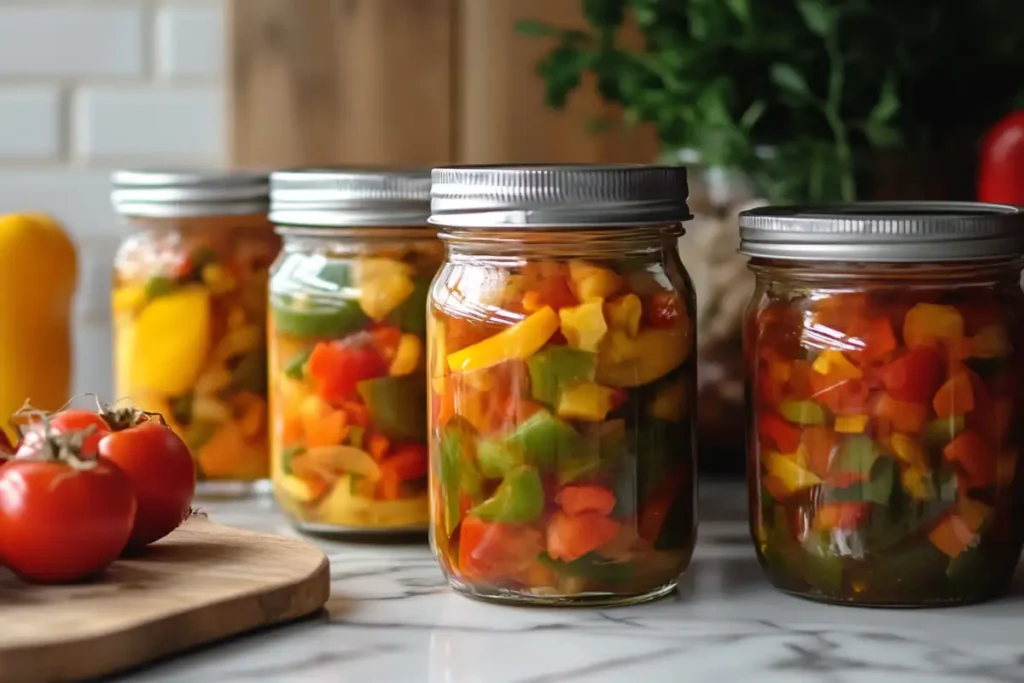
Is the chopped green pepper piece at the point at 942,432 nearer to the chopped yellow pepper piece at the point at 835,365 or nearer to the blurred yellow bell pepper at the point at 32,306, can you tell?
the chopped yellow pepper piece at the point at 835,365

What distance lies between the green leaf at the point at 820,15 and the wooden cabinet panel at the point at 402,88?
1.38 ft

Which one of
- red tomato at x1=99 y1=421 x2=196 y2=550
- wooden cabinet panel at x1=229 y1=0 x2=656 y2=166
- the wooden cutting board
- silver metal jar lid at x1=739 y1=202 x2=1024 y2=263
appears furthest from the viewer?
wooden cabinet panel at x1=229 y1=0 x2=656 y2=166

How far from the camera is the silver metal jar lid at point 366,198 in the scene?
3.99 ft

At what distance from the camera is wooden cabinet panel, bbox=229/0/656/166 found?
5.82 ft

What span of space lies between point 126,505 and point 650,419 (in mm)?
371

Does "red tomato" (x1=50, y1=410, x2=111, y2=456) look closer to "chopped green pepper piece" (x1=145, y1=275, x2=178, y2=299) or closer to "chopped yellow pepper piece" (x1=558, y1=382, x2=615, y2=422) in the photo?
"chopped green pepper piece" (x1=145, y1=275, x2=178, y2=299)

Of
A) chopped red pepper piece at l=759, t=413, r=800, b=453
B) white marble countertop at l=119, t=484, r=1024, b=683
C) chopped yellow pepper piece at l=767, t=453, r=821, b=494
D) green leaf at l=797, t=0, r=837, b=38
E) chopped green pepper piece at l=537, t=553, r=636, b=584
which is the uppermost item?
green leaf at l=797, t=0, r=837, b=38

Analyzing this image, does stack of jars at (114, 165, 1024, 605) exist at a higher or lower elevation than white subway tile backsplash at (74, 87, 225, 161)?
lower

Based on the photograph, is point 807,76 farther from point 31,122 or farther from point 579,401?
point 31,122

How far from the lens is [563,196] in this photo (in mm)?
1016

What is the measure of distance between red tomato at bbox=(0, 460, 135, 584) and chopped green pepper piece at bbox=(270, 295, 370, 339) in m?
0.25

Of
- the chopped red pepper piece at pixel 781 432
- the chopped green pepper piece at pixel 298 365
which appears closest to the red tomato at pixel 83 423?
the chopped green pepper piece at pixel 298 365

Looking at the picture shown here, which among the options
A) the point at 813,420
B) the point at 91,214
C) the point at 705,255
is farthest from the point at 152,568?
the point at 91,214

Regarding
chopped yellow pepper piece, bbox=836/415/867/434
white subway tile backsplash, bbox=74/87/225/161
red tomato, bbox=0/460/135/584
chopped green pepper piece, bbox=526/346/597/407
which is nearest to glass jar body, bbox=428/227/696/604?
chopped green pepper piece, bbox=526/346/597/407
